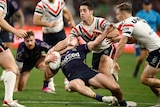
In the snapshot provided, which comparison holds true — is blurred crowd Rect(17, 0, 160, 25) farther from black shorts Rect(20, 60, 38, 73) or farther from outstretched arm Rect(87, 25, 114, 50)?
outstretched arm Rect(87, 25, 114, 50)

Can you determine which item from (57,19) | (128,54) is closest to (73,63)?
(57,19)

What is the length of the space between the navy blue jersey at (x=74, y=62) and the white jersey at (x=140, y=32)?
2.97ft

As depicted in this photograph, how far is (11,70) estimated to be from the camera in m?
10.8

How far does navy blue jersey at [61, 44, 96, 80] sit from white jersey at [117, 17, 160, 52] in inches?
35.7

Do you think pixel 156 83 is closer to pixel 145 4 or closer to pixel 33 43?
pixel 33 43

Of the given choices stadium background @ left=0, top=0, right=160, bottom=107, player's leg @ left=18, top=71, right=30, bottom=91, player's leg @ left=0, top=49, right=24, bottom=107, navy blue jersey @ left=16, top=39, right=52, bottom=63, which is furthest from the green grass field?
navy blue jersey @ left=16, top=39, right=52, bottom=63

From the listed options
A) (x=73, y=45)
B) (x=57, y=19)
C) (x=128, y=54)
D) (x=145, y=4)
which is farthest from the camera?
(x=128, y=54)

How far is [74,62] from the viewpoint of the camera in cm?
1179

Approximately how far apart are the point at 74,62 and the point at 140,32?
144 centimetres

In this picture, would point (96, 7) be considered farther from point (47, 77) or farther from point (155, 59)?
point (155, 59)

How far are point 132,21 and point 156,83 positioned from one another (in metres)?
1.36

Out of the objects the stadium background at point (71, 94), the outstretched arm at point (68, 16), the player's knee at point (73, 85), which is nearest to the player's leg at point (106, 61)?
the stadium background at point (71, 94)

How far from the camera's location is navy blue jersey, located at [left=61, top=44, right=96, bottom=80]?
459 inches

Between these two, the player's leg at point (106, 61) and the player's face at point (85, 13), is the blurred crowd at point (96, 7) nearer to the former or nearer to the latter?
the player's leg at point (106, 61)
